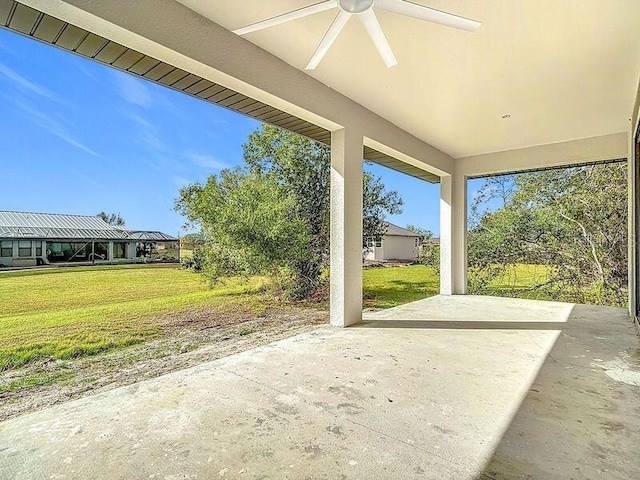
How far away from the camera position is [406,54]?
3152 millimetres

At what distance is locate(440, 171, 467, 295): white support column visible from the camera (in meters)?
6.70

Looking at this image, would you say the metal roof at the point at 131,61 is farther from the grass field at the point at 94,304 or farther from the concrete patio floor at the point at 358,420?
the concrete patio floor at the point at 358,420

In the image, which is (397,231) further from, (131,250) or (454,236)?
(131,250)

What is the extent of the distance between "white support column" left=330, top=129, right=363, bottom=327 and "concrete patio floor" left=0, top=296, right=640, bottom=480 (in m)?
0.89

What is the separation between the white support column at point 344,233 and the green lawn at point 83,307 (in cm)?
167

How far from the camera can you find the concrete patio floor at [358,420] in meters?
1.56

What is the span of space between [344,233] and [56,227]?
110 inches

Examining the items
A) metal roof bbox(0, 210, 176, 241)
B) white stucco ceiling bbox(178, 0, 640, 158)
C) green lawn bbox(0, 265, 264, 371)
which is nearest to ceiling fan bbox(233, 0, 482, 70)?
white stucco ceiling bbox(178, 0, 640, 158)

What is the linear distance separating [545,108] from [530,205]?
2718 mm

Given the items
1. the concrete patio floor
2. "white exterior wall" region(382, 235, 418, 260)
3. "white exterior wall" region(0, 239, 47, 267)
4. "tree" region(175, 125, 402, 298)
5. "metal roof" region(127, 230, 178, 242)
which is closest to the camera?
the concrete patio floor

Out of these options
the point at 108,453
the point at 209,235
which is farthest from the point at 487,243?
the point at 108,453

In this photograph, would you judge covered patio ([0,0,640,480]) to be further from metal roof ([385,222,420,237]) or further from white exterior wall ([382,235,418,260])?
metal roof ([385,222,420,237])

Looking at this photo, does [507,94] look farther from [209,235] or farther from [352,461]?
[352,461]

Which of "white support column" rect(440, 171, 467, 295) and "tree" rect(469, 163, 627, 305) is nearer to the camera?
"tree" rect(469, 163, 627, 305)
